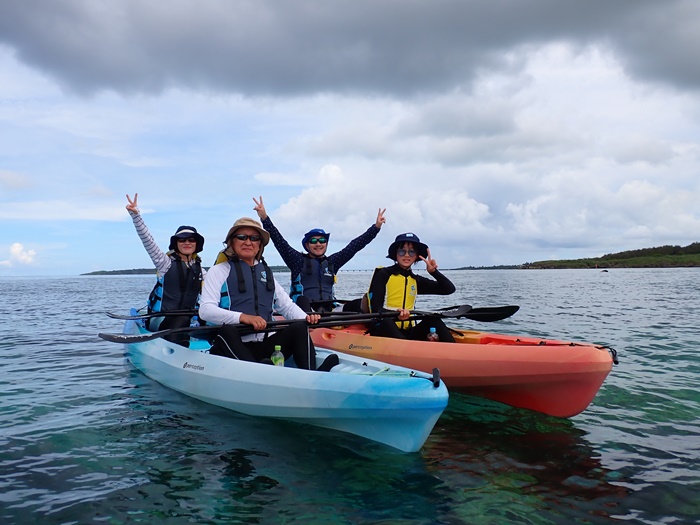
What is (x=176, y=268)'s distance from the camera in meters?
8.15

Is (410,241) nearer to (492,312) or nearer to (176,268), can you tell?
(492,312)

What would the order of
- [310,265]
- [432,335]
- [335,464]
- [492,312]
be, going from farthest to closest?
[310,265], [492,312], [432,335], [335,464]

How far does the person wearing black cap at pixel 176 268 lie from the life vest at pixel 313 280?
2033 millimetres

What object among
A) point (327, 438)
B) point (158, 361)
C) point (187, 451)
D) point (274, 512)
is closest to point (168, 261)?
point (158, 361)

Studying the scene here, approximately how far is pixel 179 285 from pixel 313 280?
8.37 ft

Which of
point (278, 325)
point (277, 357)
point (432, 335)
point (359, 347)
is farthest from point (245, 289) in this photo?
point (432, 335)

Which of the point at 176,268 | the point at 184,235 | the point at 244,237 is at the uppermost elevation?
the point at 184,235

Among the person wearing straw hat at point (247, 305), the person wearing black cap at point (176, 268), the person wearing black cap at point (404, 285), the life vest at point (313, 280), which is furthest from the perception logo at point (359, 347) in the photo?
the person wearing black cap at point (176, 268)

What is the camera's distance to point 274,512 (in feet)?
12.4

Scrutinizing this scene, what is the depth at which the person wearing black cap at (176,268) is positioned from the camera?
8094mm

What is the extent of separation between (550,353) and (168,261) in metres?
5.80

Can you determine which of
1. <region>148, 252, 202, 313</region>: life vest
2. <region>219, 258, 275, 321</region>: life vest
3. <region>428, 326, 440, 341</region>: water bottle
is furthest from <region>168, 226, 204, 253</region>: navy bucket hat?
<region>428, 326, 440, 341</region>: water bottle

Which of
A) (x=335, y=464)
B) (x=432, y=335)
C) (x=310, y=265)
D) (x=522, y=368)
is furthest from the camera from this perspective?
(x=310, y=265)

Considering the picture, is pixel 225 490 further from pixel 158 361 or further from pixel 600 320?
pixel 600 320
